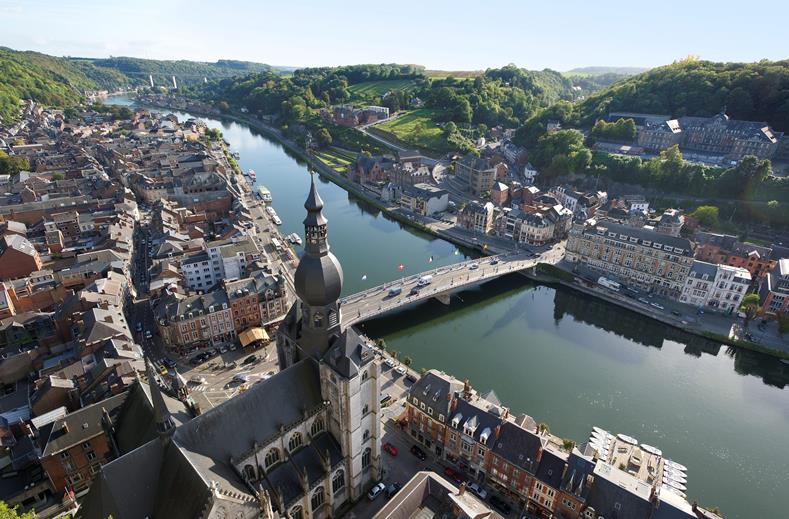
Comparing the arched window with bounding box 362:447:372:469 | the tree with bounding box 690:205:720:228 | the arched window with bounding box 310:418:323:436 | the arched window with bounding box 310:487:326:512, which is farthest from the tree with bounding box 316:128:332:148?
the arched window with bounding box 310:487:326:512

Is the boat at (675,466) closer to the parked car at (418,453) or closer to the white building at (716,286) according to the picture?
the parked car at (418,453)

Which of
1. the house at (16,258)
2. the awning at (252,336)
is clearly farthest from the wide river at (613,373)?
the house at (16,258)

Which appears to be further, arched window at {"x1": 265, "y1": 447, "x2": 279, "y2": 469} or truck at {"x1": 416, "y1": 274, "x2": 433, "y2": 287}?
truck at {"x1": 416, "y1": 274, "x2": 433, "y2": 287}

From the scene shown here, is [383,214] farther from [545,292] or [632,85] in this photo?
[632,85]

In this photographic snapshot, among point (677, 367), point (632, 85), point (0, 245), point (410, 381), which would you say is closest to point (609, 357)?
point (677, 367)

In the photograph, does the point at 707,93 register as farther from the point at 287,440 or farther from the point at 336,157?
the point at 287,440

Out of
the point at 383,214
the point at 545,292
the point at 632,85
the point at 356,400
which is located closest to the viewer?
the point at 356,400

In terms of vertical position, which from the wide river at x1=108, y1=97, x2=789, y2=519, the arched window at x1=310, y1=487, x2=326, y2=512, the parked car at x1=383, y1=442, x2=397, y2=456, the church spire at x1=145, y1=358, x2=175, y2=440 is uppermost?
the church spire at x1=145, y1=358, x2=175, y2=440

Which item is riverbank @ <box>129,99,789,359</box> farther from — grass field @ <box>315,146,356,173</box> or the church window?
grass field @ <box>315,146,356,173</box>
